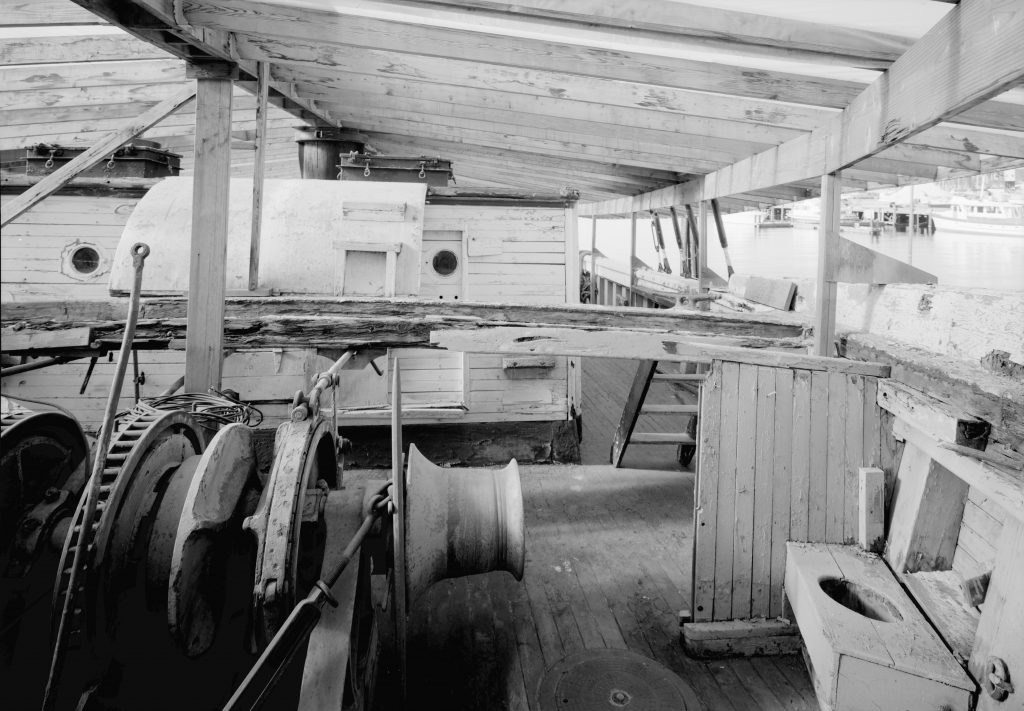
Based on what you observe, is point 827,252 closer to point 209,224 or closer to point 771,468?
point 771,468

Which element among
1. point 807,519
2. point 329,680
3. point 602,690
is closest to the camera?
point 329,680

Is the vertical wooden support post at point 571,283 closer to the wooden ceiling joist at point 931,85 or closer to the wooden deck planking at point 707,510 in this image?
the wooden ceiling joist at point 931,85

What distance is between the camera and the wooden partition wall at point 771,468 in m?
4.21

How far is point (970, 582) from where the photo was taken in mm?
3293

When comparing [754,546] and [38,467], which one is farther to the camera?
[754,546]

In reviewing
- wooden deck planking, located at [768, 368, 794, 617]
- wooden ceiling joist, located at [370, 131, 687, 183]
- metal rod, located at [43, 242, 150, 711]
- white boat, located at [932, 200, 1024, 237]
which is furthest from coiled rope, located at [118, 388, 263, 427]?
white boat, located at [932, 200, 1024, 237]

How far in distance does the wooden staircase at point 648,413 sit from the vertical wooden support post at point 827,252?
1759 mm

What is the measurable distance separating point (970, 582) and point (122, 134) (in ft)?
18.3

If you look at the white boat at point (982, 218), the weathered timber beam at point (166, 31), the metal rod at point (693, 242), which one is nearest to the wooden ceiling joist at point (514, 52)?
the weathered timber beam at point (166, 31)

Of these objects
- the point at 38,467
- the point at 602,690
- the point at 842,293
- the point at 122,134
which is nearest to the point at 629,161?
the point at 842,293

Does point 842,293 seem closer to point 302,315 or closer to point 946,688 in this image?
point 946,688

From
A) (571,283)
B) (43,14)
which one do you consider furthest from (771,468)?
(43,14)

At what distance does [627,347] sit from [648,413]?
2.40 metres

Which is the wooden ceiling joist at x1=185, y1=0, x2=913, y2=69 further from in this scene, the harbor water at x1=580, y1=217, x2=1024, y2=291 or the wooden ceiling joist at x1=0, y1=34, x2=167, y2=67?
the harbor water at x1=580, y1=217, x2=1024, y2=291
